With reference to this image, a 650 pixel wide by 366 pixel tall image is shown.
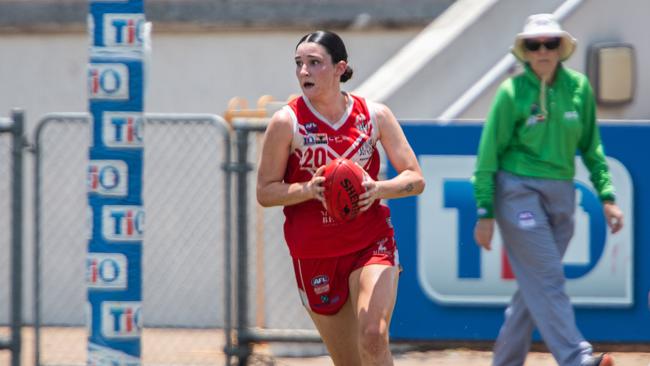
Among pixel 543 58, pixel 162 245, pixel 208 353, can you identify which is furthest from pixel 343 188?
pixel 162 245

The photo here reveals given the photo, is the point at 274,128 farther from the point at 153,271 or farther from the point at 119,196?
the point at 153,271

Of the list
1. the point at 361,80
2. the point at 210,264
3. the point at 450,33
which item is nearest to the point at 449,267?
the point at 450,33

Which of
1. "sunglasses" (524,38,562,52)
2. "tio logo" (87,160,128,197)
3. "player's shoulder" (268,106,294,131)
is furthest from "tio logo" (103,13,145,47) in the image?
"sunglasses" (524,38,562,52)

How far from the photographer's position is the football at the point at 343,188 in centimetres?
539

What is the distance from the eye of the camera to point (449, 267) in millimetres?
8180

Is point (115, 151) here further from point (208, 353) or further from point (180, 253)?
point (180, 253)

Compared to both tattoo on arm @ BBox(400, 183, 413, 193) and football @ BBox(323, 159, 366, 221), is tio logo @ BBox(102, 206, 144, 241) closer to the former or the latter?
football @ BBox(323, 159, 366, 221)

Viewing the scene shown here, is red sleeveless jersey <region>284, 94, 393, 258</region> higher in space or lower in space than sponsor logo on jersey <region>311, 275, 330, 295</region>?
higher

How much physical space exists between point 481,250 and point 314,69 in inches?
114

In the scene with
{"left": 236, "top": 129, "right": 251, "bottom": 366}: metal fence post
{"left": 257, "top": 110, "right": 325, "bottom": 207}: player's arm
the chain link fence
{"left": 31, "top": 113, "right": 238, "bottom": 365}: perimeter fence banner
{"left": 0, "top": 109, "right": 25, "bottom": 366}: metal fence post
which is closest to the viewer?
{"left": 257, "top": 110, "right": 325, "bottom": 207}: player's arm

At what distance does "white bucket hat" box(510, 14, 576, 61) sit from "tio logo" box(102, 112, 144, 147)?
2.26 meters

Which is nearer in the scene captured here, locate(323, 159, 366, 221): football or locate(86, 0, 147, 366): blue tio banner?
locate(86, 0, 147, 366): blue tio banner

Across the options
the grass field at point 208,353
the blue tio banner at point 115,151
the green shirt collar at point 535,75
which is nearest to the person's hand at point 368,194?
the blue tio banner at point 115,151

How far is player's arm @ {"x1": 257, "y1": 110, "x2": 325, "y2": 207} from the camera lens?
5621mm
